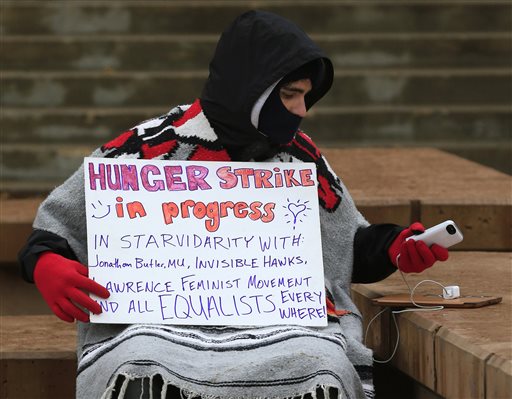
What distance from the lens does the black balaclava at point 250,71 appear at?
3.53 meters

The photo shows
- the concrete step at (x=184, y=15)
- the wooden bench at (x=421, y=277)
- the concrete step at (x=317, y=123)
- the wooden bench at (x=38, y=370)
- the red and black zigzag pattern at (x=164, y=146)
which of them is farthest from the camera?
the concrete step at (x=184, y=15)

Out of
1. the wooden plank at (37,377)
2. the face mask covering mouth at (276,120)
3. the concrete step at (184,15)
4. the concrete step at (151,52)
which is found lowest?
the wooden plank at (37,377)

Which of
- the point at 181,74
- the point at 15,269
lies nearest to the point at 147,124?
the point at 15,269

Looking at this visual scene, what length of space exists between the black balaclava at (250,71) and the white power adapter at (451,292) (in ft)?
2.03

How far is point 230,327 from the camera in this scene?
349cm

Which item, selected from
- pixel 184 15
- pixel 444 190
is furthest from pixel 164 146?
pixel 184 15

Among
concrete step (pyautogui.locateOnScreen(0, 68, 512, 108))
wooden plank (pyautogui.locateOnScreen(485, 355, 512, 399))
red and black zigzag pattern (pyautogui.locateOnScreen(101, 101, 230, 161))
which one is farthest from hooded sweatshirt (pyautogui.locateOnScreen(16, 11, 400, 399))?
concrete step (pyautogui.locateOnScreen(0, 68, 512, 108))

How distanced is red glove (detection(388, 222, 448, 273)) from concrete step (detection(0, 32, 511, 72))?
16.8 feet

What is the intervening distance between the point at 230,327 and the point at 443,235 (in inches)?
23.5

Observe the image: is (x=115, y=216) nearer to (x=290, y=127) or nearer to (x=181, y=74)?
(x=290, y=127)

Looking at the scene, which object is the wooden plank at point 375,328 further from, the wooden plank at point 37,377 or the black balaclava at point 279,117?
the wooden plank at point 37,377

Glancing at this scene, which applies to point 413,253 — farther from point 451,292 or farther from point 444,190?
point 444,190

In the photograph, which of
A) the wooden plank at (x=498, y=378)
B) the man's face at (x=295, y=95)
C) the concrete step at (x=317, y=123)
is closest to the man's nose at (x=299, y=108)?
the man's face at (x=295, y=95)

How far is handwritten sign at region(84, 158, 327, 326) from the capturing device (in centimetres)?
352
